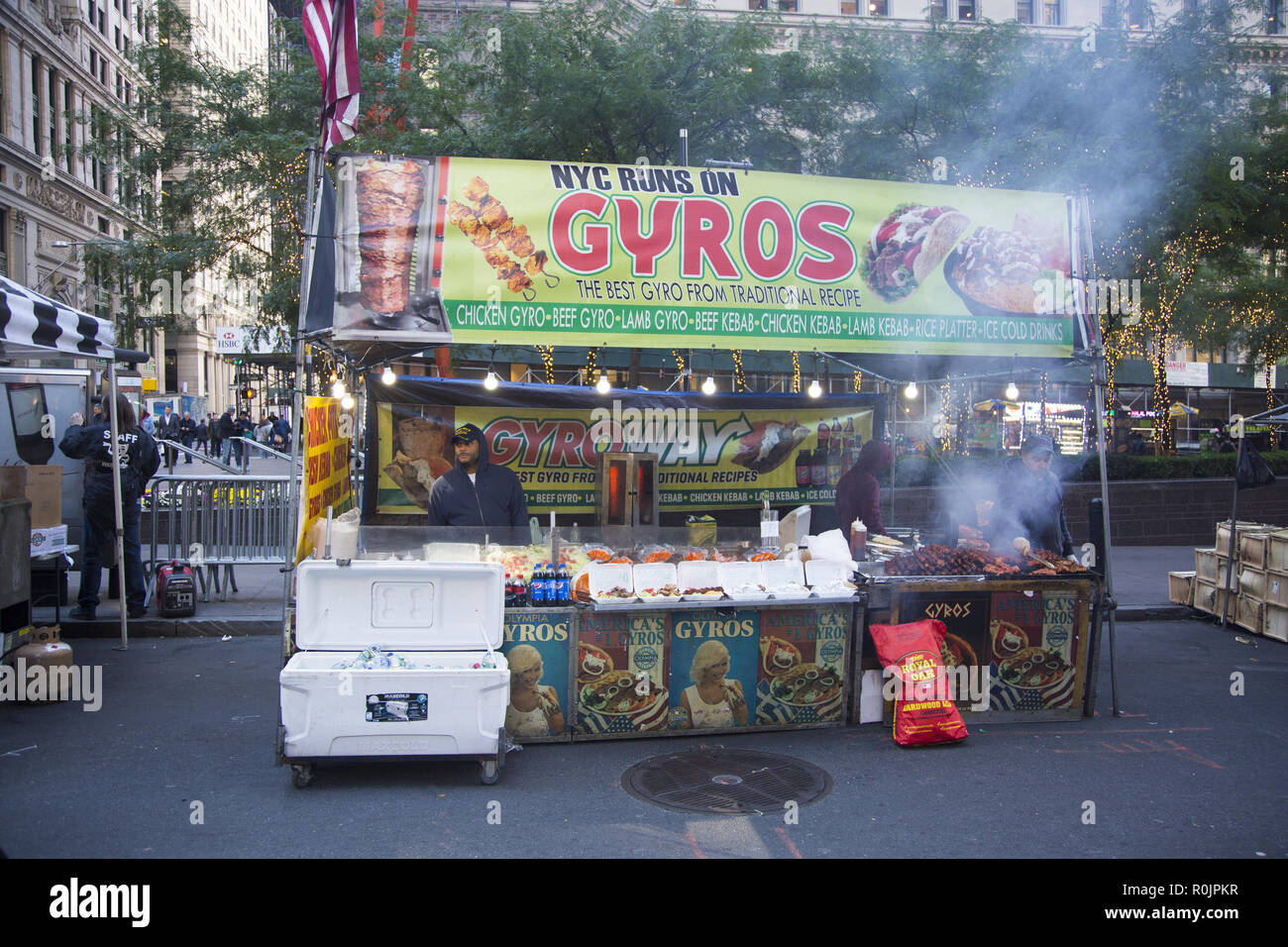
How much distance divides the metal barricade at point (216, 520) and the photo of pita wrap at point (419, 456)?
2.20m

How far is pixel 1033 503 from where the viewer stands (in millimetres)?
7316

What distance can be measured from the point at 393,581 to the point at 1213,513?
15.8m

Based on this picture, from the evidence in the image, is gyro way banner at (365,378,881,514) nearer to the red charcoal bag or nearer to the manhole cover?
the red charcoal bag

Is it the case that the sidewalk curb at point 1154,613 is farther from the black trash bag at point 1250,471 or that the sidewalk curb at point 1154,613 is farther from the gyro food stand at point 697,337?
the gyro food stand at point 697,337

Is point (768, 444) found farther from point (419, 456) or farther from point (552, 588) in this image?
point (552, 588)

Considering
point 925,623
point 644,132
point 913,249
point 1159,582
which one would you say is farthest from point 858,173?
point 925,623

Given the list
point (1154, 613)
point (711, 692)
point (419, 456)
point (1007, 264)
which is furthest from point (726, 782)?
point (1154, 613)

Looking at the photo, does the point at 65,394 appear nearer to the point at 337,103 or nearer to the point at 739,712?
the point at 337,103

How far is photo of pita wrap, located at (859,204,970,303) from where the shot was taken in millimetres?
6445

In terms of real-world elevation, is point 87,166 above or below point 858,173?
above

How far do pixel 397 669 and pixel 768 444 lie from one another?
18.8ft

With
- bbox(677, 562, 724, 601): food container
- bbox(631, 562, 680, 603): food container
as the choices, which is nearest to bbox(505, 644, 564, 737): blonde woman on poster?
bbox(631, 562, 680, 603): food container

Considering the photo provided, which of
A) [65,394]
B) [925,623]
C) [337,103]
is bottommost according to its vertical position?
[925,623]

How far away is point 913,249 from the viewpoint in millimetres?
6516
